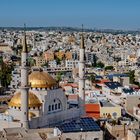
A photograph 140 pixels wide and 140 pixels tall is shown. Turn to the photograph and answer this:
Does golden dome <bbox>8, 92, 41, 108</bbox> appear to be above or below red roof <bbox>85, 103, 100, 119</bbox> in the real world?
above

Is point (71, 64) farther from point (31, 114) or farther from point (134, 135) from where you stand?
point (134, 135)

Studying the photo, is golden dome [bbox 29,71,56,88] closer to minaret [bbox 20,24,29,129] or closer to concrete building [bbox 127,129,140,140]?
minaret [bbox 20,24,29,129]

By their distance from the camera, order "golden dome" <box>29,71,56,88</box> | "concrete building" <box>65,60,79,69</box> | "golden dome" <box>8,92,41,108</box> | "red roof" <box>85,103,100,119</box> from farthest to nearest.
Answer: "concrete building" <box>65,60,79,69</box>
"red roof" <box>85,103,100,119</box>
"golden dome" <box>29,71,56,88</box>
"golden dome" <box>8,92,41,108</box>

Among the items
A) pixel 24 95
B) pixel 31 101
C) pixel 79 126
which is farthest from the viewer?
pixel 31 101

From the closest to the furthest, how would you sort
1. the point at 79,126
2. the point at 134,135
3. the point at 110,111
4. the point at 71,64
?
1. the point at 134,135
2. the point at 79,126
3. the point at 110,111
4. the point at 71,64

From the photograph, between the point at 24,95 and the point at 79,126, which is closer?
the point at 24,95

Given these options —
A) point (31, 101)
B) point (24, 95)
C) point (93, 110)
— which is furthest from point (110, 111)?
point (24, 95)

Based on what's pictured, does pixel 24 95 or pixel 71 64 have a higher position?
pixel 24 95

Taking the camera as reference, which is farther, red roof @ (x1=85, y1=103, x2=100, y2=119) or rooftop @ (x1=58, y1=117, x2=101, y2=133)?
red roof @ (x1=85, y1=103, x2=100, y2=119)

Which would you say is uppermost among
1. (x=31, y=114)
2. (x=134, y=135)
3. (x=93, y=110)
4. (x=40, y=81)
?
(x=40, y=81)

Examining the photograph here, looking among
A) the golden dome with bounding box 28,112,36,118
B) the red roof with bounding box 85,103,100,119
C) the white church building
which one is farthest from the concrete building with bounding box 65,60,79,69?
the golden dome with bounding box 28,112,36,118

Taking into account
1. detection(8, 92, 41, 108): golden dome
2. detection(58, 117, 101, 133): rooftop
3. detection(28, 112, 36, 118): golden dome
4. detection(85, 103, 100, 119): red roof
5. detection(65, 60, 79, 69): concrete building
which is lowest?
detection(65, 60, 79, 69): concrete building
